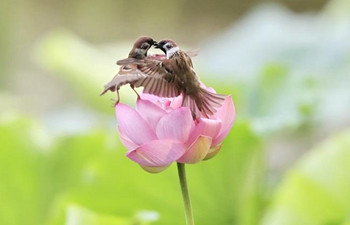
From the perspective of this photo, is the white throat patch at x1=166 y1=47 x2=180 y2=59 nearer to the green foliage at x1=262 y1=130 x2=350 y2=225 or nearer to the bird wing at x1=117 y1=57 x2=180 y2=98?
the bird wing at x1=117 y1=57 x2=180 y2=98

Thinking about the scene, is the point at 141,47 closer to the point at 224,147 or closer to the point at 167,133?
the point at 167,133

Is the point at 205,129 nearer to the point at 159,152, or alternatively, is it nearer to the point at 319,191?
the point at 159,152

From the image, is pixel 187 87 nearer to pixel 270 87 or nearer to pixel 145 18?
pixel 270 87

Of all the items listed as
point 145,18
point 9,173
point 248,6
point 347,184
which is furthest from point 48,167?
point 248,6

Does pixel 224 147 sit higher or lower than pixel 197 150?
higher

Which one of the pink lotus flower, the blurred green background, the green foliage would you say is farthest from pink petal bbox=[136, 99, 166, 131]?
the green foliage

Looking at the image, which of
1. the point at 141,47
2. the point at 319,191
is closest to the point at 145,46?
the point at 141,47

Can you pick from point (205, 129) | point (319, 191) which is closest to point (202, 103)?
point (205, 129)

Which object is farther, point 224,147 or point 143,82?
point 224,147
